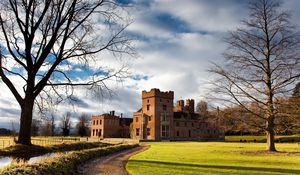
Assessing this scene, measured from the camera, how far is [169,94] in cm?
7519

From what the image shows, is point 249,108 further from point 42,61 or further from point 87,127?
point 87,127

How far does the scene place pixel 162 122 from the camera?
72.8 metres

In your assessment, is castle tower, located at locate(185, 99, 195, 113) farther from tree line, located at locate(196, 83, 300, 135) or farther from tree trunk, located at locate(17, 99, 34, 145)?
tree trunk, located at locate(17, 99, 34, 145)

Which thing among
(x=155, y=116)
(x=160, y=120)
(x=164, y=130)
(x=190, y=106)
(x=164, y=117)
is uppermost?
(x=190, y=106)

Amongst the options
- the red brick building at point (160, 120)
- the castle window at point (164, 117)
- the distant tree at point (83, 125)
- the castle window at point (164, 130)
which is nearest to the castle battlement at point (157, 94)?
the red brick building at point (160, 120)

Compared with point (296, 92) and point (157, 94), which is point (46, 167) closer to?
point (296, 92)

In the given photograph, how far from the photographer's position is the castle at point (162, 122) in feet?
237

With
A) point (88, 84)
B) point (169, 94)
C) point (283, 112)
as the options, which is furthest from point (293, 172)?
point (169, 94)

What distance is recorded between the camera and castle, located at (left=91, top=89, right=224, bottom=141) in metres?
72.2

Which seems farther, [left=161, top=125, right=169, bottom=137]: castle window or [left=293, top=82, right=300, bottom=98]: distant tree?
[left=161, top=125, right=169, bottom=137]: castle window

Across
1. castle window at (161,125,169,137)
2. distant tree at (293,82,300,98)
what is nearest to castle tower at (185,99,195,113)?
castle window at (161,125,169,137)

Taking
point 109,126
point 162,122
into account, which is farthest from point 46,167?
point 109,126

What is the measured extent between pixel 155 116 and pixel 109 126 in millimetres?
19867

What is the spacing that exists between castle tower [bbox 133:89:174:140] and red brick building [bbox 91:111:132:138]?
531 inches
